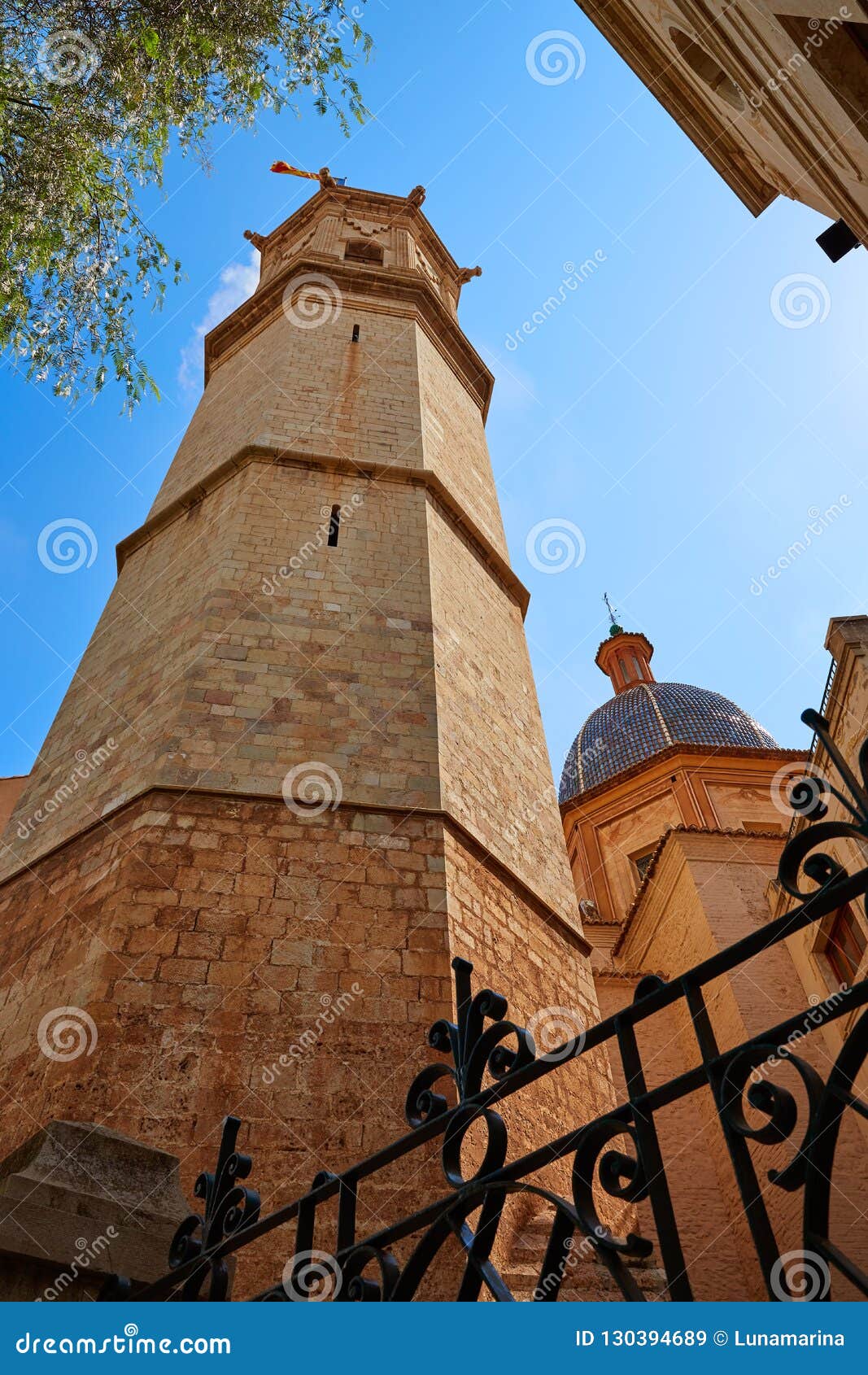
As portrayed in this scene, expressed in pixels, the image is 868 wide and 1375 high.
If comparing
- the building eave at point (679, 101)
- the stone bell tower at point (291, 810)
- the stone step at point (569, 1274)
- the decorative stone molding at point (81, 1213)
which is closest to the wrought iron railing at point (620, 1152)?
the decorative stone molding at point (81, 1213)

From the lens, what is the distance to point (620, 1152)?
2.09 meters

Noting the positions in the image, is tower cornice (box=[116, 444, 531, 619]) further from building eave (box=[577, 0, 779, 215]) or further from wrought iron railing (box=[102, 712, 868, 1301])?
wrought iron railing (box=[102, 712, 868, 1301])

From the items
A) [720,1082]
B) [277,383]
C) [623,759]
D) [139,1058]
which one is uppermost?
[623,759]

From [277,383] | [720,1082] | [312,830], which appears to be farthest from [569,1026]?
[277,383]

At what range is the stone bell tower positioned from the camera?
17.1 feet

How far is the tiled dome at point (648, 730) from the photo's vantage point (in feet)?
74.9

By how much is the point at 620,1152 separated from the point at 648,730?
22.0m

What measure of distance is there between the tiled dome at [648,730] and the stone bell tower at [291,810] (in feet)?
40.0

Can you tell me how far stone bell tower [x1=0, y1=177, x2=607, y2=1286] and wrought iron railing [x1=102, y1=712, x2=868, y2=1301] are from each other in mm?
2591

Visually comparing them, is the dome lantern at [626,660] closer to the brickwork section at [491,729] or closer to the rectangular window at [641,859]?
the rectangular window at [641,859]

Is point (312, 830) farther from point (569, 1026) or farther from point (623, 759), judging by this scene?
point (623, 759)

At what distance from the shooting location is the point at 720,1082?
1862 millimetres

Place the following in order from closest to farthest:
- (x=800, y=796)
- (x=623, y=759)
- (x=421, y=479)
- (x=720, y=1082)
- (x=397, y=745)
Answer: (x=720, y=1082)
(x=800, y=796)
(x=397, y=745)
(x=421, y=479)
(x=623, y=759)

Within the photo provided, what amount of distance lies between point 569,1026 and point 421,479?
5732 millimetres
